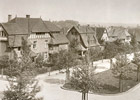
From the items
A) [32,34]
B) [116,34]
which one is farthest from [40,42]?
[116,34]

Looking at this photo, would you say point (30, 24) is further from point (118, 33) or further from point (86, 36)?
point (118, 33)

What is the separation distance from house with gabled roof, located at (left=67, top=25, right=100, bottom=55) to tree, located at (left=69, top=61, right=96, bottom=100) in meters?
31.6

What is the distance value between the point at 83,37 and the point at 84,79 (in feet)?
119

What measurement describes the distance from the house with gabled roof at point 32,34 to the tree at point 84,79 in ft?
70.5

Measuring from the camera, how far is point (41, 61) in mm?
42906

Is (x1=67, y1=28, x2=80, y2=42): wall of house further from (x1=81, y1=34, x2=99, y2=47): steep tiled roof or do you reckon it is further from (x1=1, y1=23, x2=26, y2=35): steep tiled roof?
(x1=1, y1=23, x2=26, y2=35): steep tiled roof

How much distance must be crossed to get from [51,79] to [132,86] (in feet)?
38.6

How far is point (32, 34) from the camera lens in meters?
45.4

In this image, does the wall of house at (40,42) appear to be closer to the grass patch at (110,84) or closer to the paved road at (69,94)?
the grass patch at (110,84)

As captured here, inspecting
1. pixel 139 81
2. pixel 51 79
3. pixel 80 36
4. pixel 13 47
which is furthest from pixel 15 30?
pixel 139 81

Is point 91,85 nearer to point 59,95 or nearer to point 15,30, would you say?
point 59,95

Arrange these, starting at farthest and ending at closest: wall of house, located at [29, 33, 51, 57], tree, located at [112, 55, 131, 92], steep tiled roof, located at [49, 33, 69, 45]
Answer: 1. steep tiled roof, located at [49, 33, 69, 45]
2. wall of house, located at [29, 33, 51, 57]
3. tree, located at [112, 55, 131, 92]

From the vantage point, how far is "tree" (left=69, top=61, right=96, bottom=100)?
21.9 meters

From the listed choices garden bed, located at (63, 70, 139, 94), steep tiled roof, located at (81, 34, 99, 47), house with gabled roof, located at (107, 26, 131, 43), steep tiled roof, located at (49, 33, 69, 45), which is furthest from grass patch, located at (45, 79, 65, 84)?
house with gabled roof, located at (107, 26, 131, 43)
